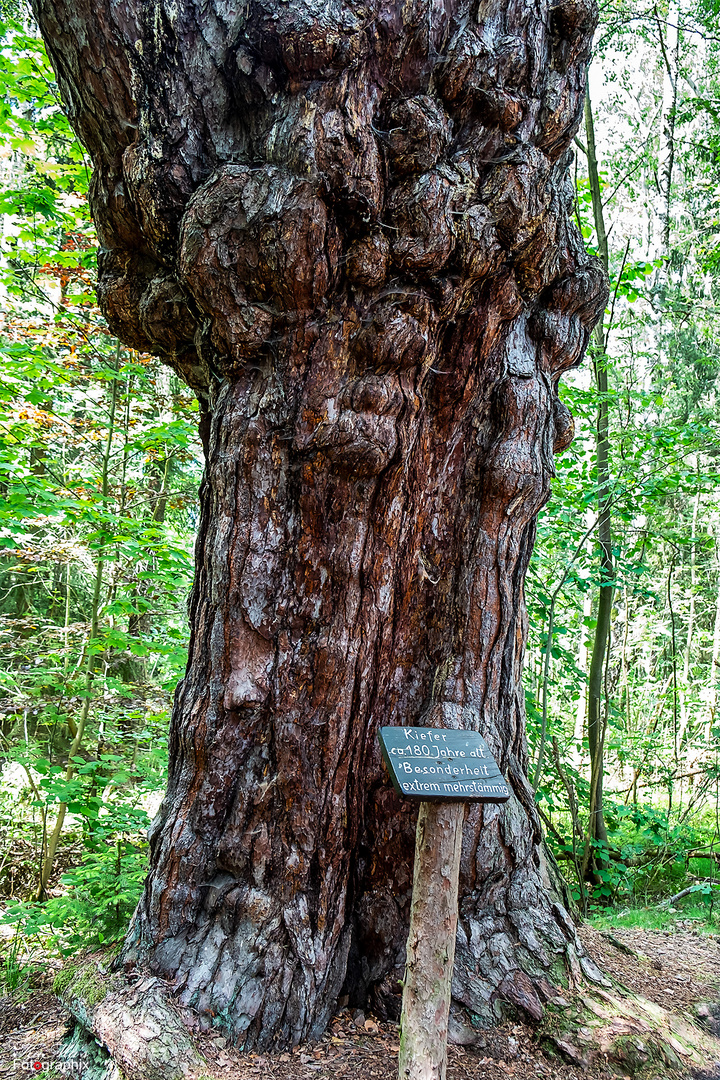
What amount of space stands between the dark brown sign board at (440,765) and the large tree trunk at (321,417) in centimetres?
51

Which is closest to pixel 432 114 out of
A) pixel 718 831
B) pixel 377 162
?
pixel 377 162

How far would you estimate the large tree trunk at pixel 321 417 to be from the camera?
236cm

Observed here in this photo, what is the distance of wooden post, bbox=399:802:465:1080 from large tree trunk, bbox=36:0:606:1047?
551mm

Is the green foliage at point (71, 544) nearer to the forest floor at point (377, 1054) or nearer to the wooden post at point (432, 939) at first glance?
the forest floor at point (377, 1054)

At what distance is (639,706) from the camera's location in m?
11.3

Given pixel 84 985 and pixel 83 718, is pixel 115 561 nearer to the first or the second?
pixel 83 718

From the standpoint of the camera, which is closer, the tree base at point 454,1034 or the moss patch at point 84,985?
the tree base at point 454,1034

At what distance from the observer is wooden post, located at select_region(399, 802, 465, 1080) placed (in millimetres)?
1900

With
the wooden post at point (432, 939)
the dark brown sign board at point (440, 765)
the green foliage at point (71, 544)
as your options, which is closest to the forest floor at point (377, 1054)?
the wooden post at point (432, 939)

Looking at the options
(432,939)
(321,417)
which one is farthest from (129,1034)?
(321,417)

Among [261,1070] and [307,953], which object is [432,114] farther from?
[261,1070]

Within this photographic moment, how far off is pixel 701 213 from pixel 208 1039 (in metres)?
11.9

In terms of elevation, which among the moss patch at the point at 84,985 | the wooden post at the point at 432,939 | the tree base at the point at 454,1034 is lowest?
the moss patch at the point at 84,985

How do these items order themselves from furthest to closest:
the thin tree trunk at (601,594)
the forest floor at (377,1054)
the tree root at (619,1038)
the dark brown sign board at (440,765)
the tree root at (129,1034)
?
the thin tree trunk at (601,594)
the tree root at (619,1038)
the forest floor at (377,1054)
the tree root at (129,1034)
the dark brown sign board at (440,765)
